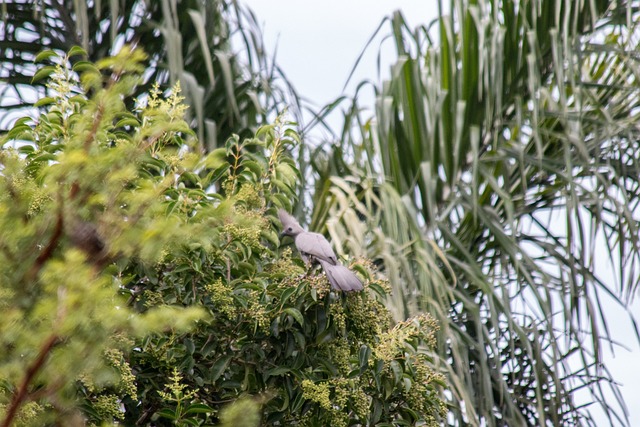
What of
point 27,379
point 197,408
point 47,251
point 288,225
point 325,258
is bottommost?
point 27,379

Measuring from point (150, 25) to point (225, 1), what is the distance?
1.23 ft

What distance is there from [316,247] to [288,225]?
237mm

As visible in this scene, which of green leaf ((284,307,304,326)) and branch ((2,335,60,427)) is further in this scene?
green leaf ((284,307,304,326))

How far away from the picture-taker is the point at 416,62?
11.9ft

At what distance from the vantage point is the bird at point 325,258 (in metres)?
2.19

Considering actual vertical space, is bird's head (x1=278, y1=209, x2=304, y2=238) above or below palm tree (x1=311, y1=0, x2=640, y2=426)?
below

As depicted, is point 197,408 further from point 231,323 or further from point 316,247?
point 316,247

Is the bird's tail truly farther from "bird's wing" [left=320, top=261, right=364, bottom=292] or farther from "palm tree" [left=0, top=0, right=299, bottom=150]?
"palm tree" [left=0, top=0, right=299, bottom=150]

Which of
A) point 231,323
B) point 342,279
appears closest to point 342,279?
point 342,279

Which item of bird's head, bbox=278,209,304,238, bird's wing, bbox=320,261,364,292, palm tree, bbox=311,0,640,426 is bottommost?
bird's wing, bbox=320,261,364,292

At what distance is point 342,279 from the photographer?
2195 mm

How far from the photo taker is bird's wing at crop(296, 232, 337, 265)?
7.44 ft

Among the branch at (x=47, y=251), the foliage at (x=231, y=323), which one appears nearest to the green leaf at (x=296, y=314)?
the foliage at (x=231, y=323)

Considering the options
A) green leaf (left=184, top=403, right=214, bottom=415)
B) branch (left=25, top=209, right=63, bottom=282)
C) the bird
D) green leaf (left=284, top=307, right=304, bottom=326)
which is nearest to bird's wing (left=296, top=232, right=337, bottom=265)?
the bird
